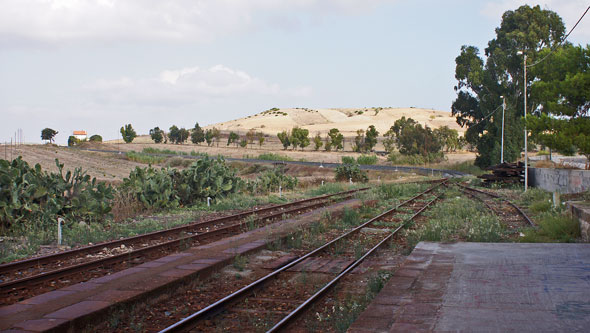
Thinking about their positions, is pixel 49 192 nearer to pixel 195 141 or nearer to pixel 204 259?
pixel 204 259

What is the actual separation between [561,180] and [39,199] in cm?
2291

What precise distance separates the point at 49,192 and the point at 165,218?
3.87m

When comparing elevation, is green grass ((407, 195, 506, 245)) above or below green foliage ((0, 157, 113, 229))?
below

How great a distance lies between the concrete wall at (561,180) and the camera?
72.5ft

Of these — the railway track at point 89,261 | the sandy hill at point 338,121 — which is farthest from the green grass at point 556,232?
the sandy hill at point 338,121

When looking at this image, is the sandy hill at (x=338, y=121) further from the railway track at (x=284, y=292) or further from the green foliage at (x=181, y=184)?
the railway track at (x=284, y=292)

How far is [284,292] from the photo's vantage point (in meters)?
8.45

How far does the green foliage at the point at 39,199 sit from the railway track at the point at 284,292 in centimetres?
722

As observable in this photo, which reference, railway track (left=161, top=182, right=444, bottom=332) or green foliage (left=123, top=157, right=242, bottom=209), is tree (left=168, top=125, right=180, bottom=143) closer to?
green foliage (left=123, top=157, right=242, bottom=209)

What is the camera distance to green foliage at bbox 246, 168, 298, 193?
2969 centimetres

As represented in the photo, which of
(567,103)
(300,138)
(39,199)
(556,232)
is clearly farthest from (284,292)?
(300,138)

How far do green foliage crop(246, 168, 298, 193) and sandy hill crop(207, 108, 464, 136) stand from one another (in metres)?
104

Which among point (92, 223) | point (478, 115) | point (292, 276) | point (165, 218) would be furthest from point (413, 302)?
point (478, 115)

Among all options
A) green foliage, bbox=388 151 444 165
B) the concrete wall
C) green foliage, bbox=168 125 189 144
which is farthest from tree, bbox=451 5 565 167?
green foliage, bbox=168 125 189 144
